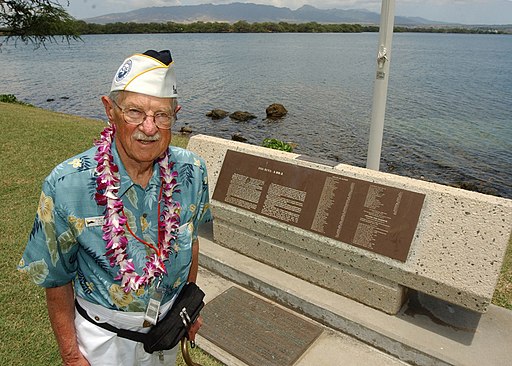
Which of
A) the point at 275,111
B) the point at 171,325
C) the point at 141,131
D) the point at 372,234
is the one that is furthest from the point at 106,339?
the point at 275,111

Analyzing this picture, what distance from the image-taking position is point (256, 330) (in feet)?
15.2

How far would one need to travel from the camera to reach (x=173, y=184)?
2379 mm

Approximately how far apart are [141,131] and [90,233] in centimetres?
59

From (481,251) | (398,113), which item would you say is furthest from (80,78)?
(481,251)

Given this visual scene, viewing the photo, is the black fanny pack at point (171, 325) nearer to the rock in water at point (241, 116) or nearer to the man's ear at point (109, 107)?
the man's ear at point (109, 107)

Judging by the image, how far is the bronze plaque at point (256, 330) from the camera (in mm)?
4301

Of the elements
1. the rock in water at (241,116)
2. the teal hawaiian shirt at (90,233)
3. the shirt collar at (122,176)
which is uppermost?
the shirt collar at (122,176)

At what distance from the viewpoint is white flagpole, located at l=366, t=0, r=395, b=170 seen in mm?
5811

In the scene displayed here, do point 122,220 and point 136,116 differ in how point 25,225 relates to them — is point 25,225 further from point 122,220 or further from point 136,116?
point 136,116

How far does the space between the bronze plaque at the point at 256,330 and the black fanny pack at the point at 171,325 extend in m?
1.99

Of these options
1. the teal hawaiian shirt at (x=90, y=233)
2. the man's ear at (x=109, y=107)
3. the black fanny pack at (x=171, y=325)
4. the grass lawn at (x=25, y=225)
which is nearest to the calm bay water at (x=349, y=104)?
the grass lawn at (x=25, y=225)

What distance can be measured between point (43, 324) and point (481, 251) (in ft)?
15.3

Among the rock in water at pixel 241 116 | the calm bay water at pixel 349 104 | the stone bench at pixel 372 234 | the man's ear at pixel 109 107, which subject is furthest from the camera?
the rock in water at pixel 241 116

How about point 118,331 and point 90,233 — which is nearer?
point 90,233
